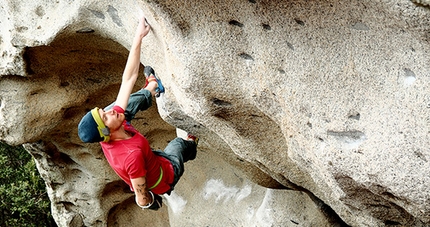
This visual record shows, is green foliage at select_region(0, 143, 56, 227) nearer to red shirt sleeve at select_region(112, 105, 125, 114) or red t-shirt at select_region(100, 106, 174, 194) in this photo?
red t-shirt at select_region(100, 106, 174, 194)

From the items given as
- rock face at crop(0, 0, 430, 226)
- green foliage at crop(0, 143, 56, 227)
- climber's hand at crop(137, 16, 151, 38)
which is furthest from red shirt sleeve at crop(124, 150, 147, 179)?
green foliage at crop(0, 143, 56, 227)

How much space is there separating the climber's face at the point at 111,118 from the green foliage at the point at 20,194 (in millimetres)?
3061

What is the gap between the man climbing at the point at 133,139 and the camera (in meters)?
2.32

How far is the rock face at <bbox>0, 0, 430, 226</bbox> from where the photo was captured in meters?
1.81

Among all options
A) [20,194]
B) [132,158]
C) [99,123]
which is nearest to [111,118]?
[99,123]

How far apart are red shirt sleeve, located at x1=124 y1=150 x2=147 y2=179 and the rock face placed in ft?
0.78

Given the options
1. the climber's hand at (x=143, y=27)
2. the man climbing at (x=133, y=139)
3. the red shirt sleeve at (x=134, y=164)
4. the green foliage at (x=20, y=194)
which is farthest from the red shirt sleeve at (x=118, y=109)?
the green foliage at (x=20, y=194)

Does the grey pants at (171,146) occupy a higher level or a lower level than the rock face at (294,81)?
lower

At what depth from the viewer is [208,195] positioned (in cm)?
381

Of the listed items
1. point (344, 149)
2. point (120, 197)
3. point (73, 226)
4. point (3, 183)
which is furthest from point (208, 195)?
point (3, 183)

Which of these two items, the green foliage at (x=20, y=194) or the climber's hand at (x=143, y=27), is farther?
the green foliage at (x=20, y=194)

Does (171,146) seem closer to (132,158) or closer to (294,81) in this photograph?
(132,158)

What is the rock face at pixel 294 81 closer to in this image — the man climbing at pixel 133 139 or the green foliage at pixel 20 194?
the man climbing at pixel 133 139

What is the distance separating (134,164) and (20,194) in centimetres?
310
